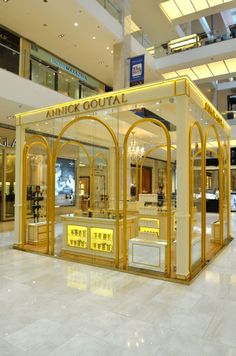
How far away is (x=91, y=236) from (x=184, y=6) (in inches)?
439

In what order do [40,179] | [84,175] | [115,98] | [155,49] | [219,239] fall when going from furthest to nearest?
[155,49] → [84,175] → [40,179] → [219,239] → [115,98]

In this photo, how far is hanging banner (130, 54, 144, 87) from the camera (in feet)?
25.2

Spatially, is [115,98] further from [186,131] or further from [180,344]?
[180,344]

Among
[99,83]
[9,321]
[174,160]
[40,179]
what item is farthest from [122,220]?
[99,83]

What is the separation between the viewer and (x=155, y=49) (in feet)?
46.6

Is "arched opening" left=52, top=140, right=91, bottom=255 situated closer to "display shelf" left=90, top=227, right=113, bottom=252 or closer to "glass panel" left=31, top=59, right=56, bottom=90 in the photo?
"glass panel" left=31, top=59, right=56, bottom=90

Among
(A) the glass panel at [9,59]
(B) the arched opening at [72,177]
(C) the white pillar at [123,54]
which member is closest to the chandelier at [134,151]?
(B) the arched opening at [72,177]

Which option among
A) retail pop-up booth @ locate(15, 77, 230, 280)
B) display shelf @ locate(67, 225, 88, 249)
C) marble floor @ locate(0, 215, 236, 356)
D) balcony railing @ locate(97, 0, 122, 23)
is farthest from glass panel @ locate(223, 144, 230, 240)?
balcony railing @ locate(97, 0, 122, 23)

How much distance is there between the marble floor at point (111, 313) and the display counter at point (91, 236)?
615 millimetres

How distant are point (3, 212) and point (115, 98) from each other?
335 inches

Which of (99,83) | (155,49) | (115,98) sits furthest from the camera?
(99,83)

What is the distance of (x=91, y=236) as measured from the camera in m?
5.95

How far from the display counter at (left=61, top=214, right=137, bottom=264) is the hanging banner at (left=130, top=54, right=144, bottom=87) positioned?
12.3 ft

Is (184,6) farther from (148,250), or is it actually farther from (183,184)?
(148,250)
